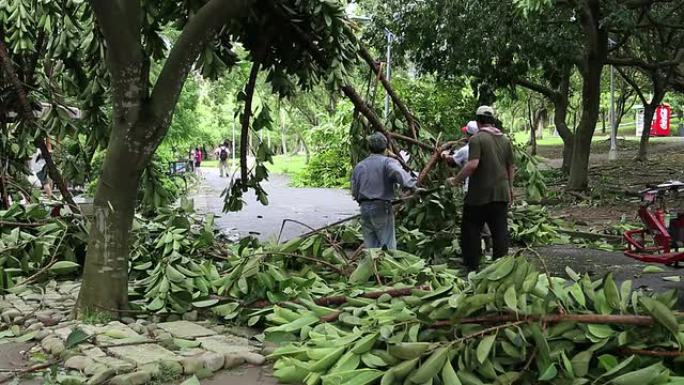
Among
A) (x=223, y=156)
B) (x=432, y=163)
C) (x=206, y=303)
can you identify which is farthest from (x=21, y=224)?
(x=223, y=156)

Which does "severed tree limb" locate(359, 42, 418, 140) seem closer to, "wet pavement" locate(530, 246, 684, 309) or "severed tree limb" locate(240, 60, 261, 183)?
"severed tree limb" locate(240, 60, 261, 183)

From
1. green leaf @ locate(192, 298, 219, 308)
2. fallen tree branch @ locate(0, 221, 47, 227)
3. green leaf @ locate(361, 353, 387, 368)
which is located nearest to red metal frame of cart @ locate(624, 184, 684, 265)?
green leaf @ locate(361, 353, 387, 368)

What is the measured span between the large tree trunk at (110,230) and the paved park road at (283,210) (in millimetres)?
4085

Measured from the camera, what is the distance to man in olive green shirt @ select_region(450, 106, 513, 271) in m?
6.82

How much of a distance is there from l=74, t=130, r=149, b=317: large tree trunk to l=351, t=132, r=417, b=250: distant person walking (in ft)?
7.58

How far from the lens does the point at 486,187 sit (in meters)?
6.83

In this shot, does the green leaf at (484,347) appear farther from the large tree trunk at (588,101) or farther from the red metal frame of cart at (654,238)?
the large tree trunk at (588,101)

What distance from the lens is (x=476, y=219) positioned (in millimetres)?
7027

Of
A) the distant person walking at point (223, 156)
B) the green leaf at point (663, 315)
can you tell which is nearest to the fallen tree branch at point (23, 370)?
the green leaf at point (663, 315)

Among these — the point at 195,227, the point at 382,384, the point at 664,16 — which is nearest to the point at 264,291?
the point at 382,384

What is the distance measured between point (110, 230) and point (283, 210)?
10571mm

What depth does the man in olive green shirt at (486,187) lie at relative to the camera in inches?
268

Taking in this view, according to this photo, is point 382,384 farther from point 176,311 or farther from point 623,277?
point 623,277

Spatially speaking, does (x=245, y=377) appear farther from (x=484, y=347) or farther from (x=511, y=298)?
(x=511, y=298)
